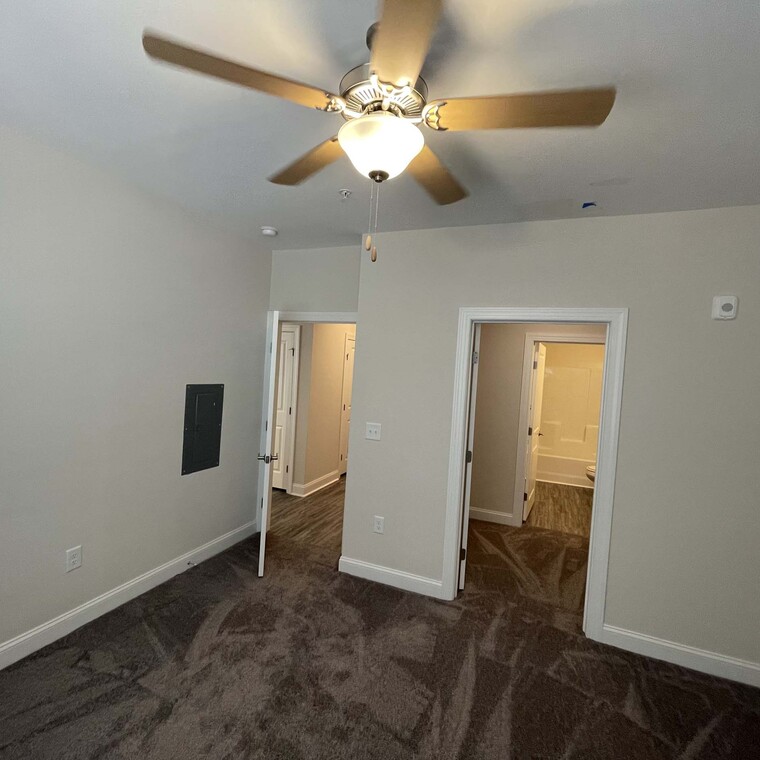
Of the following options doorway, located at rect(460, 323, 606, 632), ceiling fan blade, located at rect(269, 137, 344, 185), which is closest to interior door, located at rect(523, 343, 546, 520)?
doorway, located at rect(460, 323, 606, 632)

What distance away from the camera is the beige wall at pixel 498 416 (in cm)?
455

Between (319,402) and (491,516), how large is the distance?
2403 millimetres

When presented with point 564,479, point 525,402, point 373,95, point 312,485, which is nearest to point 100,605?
point 312,485

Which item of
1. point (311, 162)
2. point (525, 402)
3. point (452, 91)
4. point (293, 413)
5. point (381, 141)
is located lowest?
point (293, 413)

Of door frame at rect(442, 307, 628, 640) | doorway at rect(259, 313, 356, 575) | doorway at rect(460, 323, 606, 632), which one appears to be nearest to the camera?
door frame at rect(442, 307, 628, 640)

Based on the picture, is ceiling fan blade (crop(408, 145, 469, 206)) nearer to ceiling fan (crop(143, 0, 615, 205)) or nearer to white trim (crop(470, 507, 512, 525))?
ceiling fan (crop(143, 0, 615, 205))

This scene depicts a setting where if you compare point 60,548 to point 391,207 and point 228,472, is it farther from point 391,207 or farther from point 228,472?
point 391,207

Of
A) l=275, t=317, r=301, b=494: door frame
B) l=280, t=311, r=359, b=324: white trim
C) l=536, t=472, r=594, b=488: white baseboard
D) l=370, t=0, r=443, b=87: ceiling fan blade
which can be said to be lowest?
l=536, t=472, r=594, b=488: white baseboard

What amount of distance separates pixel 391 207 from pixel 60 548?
276cm

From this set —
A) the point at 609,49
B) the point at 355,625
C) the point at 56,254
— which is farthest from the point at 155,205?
the point at 355,625

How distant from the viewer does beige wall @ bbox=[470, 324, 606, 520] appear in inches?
179

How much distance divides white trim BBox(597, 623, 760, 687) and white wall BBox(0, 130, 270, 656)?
3.01m

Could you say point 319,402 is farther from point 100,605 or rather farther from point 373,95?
point 373,95

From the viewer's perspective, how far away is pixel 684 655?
2.43 m
